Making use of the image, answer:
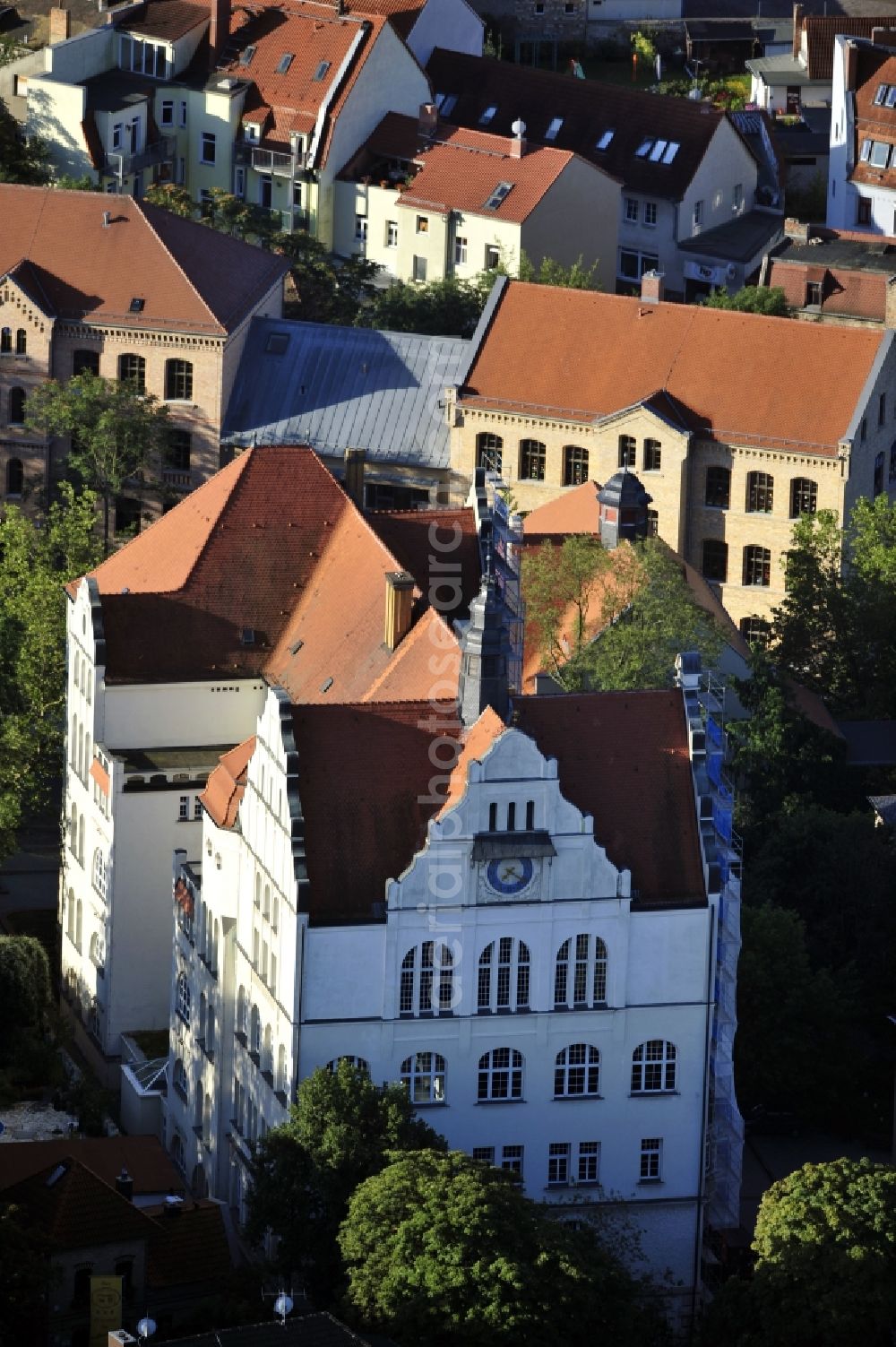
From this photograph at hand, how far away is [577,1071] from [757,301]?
242ft

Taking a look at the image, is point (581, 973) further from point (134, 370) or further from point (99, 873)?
point (134, 370)

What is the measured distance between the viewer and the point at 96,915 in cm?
13738

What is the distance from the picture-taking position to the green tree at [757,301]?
18725 centimetres

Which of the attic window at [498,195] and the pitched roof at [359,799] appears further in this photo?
the attic window at [498,195]

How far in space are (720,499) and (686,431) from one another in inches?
144

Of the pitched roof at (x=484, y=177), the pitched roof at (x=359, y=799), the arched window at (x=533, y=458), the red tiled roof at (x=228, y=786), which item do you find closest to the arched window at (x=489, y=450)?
the arched window at (x=533, y=458)

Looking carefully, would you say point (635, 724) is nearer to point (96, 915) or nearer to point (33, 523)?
point (96, 915)

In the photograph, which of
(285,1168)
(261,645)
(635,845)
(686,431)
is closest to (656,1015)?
(635,845)

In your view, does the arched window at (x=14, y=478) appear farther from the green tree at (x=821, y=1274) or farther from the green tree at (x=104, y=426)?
the green tree at (x=821, y=1274)

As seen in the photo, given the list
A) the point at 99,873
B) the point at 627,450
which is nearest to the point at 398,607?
the point at 99,873

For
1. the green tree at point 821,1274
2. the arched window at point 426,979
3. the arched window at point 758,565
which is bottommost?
the green tree at point 821,1274

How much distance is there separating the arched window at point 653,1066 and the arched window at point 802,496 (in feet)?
169

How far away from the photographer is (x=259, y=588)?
138 m

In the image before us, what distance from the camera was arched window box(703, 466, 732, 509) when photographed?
17025 cm
